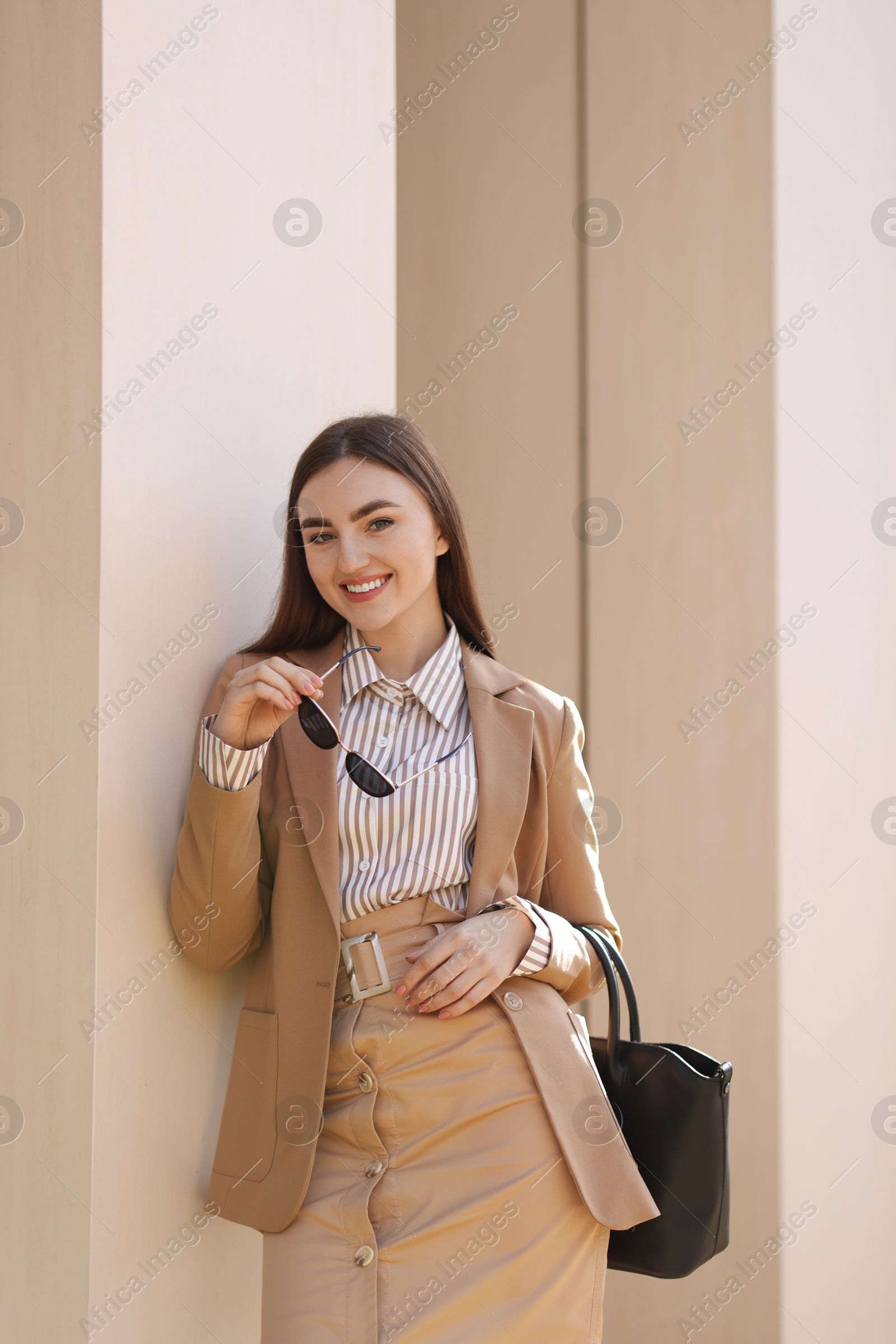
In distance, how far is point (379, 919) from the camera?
2.04 meters

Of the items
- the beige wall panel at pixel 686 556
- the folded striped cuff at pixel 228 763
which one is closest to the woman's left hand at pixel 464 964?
the folded striped cuff at pixel 228 763

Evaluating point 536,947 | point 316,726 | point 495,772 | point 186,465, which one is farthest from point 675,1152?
point 186,465

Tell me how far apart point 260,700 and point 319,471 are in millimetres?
480

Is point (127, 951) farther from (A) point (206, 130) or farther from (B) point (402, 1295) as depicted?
(A) point (206, 130)

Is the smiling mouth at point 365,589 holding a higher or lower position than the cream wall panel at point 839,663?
higher

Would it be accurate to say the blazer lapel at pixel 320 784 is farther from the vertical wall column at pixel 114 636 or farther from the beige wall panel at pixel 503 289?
the beige wall panel at pixel 503 289

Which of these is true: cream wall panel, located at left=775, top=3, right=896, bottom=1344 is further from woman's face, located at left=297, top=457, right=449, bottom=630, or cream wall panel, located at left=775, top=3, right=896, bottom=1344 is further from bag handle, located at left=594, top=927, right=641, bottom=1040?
woman's face, located at left=297, top=457, right=449, bottom=630

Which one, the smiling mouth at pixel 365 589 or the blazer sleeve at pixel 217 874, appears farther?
the smiling mouth at pixel 365 589

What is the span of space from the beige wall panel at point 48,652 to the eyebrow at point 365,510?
1.34 ft

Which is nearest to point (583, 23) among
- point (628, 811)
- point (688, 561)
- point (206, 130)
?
point (688, 561)

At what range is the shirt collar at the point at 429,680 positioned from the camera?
7.16 ft

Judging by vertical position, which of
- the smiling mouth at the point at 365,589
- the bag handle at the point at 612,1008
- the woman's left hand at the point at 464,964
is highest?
the smiling mouth at the point at 365,589

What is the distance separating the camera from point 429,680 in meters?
2.21

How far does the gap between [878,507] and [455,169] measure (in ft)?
5.84
